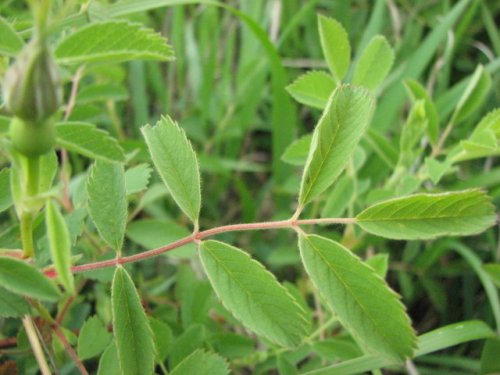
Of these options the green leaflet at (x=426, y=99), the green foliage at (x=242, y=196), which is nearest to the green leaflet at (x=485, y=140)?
the green foliage at (x=242, y=196)

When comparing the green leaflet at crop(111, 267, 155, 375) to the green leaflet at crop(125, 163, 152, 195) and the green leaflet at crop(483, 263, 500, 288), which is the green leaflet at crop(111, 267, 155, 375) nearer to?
the green leaflet at crop(125, 163, 152, 195)

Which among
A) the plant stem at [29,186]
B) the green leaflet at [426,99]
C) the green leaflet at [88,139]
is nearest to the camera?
the plant stem at [29,186]

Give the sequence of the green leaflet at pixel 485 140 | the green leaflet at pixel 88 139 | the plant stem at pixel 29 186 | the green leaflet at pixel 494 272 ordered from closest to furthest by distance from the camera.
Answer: the plant stem at pixel 29 186, the green leaflet at pixel 88 139, the green leaflet at pixel 485 140, the green leaflet at pixel 494 272

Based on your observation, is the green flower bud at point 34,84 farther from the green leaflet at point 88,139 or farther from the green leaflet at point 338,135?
the green leaflet at point 338,135

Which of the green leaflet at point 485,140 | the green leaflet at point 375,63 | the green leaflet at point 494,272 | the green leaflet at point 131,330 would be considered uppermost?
the green leaflet at point 375,63

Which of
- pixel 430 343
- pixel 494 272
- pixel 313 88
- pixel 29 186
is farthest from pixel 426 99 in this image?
pixel 29 186

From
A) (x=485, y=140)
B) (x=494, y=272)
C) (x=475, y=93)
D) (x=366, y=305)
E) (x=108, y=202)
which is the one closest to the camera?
(x=366, y=305)

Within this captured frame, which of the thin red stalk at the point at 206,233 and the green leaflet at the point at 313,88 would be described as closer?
the thin red stalk at the point at 206,233

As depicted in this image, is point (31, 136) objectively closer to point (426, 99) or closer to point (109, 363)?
point (109, 363)
